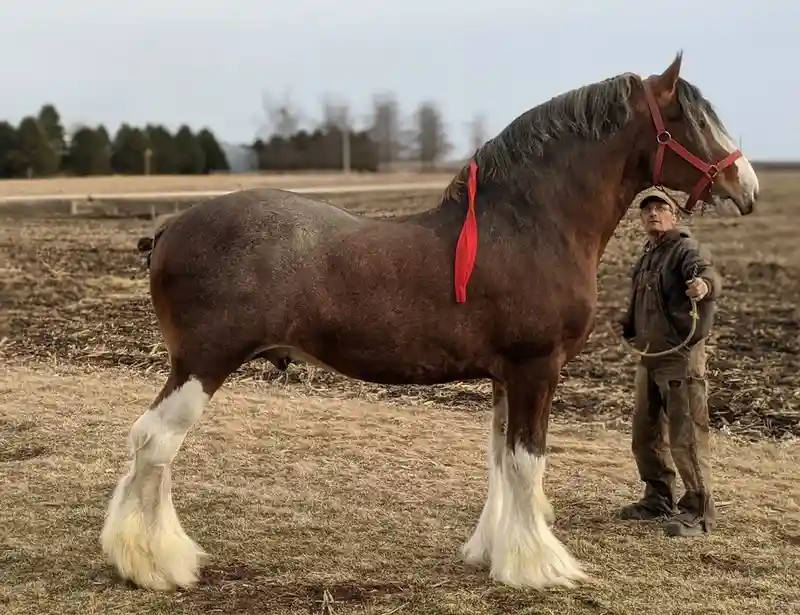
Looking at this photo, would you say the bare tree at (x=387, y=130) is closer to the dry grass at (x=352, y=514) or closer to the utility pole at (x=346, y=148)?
the utility pole at (x=346, y=148)

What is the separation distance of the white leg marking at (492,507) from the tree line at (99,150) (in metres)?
32.2

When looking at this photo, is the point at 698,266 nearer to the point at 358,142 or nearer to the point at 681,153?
the point at 681,153

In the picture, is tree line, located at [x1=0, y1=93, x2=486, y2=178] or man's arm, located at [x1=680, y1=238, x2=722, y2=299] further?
tree line, located at [x1=0, y1=93, x2=486, y2=178]

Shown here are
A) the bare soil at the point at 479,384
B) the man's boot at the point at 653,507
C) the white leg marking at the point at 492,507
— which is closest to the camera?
the white leg marking at the point at 492,507

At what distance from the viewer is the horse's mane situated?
3.81 meters

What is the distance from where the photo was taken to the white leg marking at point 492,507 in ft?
13.5

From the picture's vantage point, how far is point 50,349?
9.17m

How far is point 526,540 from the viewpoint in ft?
12.6

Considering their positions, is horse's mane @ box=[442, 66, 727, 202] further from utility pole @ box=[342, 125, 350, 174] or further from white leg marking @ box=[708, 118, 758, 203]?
utility pole @ box=[342, 125, 350, 174]

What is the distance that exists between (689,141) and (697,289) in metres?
0.83

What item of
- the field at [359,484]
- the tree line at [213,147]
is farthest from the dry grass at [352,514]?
the tree line at [213,147]

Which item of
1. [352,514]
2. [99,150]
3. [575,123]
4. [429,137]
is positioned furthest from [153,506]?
[429,137]

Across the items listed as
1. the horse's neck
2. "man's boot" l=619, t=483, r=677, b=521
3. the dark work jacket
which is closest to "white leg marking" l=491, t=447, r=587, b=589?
"man's boot" l=619, t=483, r=677, b=521

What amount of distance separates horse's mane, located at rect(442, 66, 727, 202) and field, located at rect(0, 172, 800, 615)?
192 cm
